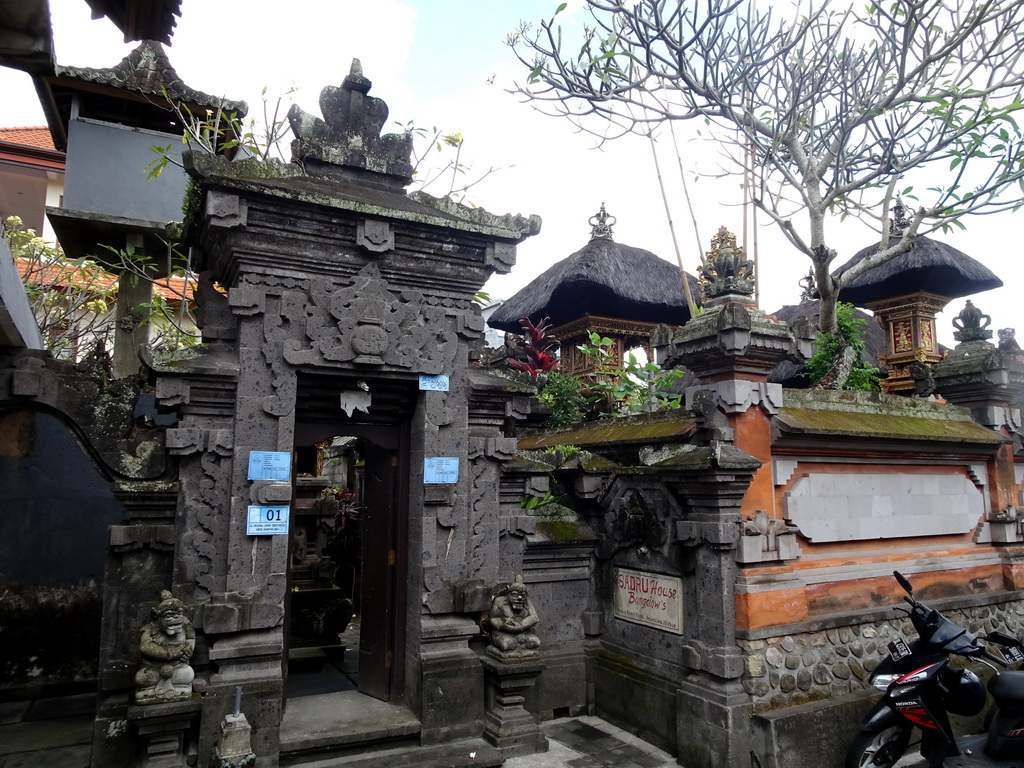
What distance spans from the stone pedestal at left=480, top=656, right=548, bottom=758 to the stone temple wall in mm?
1845

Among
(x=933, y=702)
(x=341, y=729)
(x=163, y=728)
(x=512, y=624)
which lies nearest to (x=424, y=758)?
(x=341, y=729)

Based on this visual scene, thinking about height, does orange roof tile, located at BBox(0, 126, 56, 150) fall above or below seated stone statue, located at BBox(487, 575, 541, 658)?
above

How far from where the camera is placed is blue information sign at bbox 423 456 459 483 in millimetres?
6181

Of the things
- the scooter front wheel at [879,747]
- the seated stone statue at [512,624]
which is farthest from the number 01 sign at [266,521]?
the scooter front wheel at [879,747]

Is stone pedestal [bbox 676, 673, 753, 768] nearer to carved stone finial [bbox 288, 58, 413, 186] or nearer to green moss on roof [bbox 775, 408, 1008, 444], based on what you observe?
green moss on roof [bbox 775, 408, 1008, 444]

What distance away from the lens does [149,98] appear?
10.1 m

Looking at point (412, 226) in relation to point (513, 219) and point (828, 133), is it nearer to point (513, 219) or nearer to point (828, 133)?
point (513, 219)

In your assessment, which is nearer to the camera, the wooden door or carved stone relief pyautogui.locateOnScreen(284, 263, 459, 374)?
carved stone relief pyautogui.locateOnScreen(284, 263, 459, 374)

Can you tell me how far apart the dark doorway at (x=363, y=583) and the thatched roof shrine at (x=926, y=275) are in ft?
37.1

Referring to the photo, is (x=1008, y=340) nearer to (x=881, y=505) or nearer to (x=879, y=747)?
(x=881, y=505)

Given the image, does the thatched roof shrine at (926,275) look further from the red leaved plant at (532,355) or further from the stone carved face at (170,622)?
the stone carved face at (170,622)

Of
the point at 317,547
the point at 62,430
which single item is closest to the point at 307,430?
the point at 62,430

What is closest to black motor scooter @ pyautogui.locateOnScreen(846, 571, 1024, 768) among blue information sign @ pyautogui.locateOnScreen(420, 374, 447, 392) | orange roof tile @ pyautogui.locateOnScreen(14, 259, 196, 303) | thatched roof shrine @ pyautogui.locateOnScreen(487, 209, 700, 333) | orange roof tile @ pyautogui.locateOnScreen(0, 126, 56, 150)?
blue information sign @ pyautogui.locateOnScreen(420, 374, 447, 392)

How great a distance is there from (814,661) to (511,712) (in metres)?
2.78
